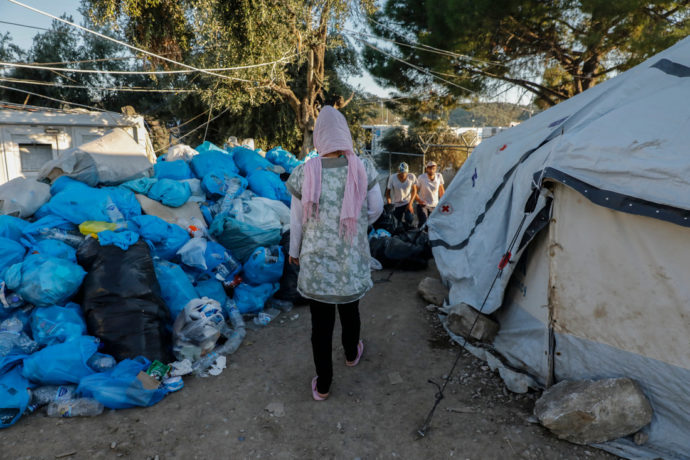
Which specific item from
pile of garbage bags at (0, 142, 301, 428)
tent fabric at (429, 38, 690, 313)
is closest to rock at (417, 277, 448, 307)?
tent fabric at (429, 38, 690, 313)

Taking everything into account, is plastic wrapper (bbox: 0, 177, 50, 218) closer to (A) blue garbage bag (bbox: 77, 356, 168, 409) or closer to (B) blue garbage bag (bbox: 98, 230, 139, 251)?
(B) blue garbage bag (bbox: 98, 230, 139, 251)

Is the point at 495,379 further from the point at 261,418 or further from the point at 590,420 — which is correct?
the point at 261,418

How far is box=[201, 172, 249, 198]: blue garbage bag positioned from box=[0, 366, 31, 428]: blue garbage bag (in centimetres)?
281

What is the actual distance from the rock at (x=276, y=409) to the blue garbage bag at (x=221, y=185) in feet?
9.55

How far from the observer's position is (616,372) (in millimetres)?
2408

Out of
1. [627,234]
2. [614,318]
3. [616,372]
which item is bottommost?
[616,372]

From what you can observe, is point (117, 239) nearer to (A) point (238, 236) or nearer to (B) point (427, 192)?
(A) point (238, 236)

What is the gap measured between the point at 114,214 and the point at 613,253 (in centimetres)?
378

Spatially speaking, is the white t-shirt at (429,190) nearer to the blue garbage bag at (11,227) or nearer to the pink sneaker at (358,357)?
the pink sneaker at (358,357)

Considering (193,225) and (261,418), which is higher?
(193,225)

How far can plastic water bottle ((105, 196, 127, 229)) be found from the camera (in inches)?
146

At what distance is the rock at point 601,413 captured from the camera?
223 centimetres

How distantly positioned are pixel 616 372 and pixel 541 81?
10231 millimetres

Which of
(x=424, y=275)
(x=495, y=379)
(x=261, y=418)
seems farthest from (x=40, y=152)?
(x=495, y=379)
